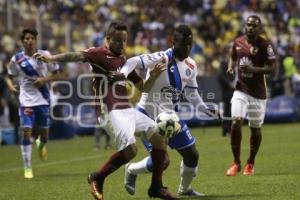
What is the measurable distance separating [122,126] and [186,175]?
4.41ft

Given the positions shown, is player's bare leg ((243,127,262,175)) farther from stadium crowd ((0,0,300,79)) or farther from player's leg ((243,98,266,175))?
stadium crowd ((0,0,300,79))

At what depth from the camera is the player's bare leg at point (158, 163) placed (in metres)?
9.83

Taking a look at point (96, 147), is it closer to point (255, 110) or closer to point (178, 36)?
point (255, 110)

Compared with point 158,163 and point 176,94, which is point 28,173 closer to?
point 176,94

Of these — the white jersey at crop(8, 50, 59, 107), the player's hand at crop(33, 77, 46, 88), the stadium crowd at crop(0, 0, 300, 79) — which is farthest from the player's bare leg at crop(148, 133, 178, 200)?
the stadium crowd at crop(0, 0, 300, 79)

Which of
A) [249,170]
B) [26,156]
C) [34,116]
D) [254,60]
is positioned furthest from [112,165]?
[34,116]

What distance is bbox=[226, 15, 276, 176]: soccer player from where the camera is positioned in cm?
1324

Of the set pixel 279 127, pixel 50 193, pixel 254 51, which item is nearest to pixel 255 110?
pixel 254 51

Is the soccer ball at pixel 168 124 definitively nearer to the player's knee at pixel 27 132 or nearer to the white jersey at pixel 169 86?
the white jersey at pixel 169 86

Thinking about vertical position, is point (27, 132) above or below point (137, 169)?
below

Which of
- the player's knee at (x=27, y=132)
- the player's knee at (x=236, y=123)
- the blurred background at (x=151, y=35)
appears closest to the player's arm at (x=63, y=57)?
Answer: the player's knee at (x=236, y=123)

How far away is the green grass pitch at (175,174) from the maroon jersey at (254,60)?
136cm

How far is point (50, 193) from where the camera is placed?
11.4m

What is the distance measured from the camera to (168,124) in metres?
9.66
